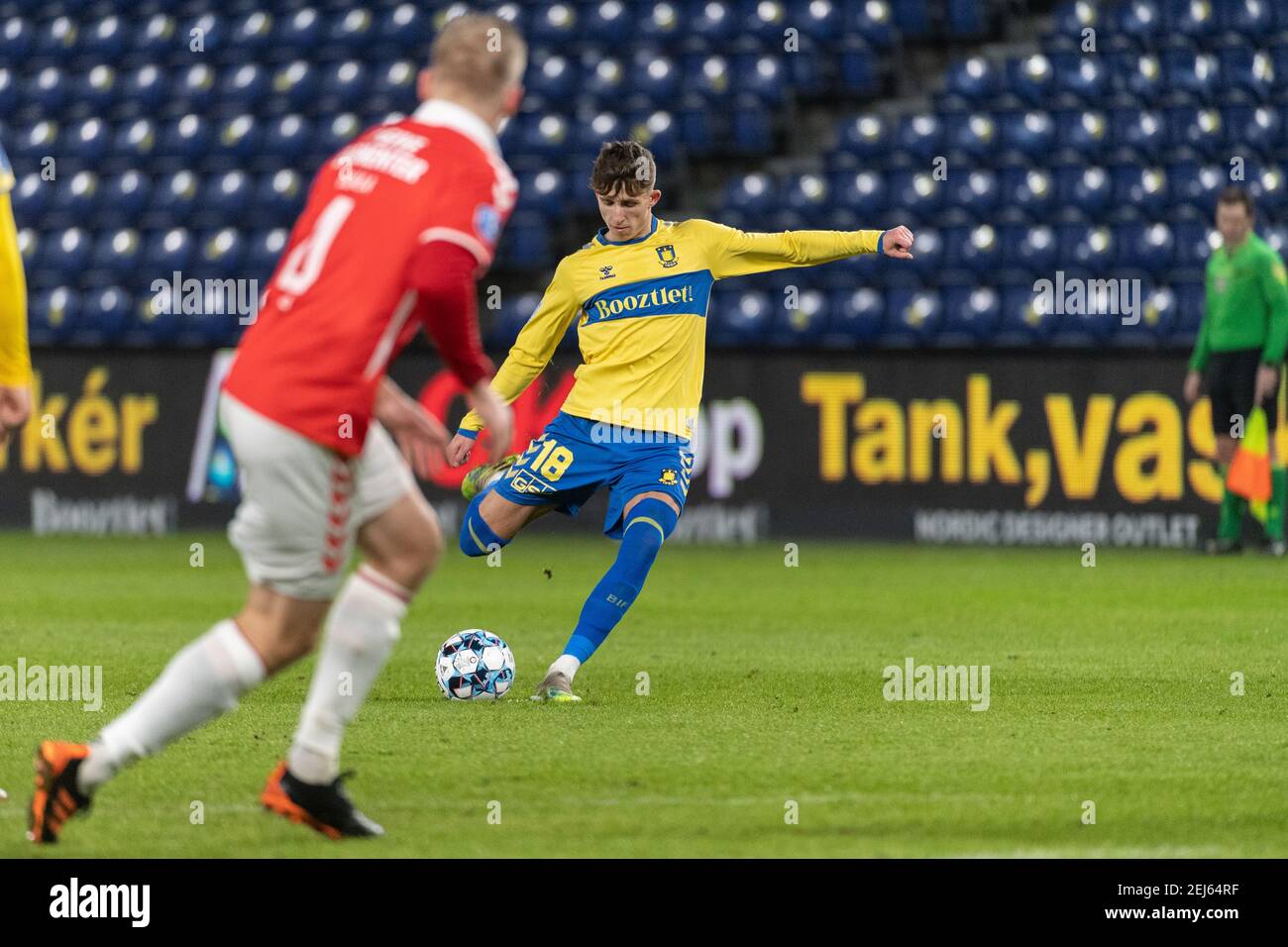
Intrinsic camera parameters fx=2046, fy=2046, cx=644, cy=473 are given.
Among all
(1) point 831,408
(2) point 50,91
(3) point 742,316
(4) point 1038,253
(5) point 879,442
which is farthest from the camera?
(2) point 50,91

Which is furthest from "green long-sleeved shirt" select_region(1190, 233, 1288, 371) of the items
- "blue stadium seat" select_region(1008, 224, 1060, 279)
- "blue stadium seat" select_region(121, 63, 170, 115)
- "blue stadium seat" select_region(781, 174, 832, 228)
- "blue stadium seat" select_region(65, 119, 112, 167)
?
"blue stadium seat" select_region(65, 119, 112, 167)

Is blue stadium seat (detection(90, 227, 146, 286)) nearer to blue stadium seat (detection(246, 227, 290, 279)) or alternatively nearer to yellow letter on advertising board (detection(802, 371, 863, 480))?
blue stadium seat (detection(246, 227, 290, 279))

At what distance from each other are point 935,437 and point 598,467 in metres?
8.06

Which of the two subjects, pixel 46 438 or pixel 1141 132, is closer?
pixel 46 438

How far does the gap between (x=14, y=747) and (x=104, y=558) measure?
8551mm

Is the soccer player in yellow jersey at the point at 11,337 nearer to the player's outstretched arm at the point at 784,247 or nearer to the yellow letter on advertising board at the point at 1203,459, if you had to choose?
the player's outstretched arm at the point at 784,247

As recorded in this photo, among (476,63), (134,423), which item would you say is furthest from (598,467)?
(134,423)

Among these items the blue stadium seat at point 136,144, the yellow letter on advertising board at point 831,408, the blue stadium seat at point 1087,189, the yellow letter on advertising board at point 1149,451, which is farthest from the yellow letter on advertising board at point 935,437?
the blue stadium seat at point 136,144

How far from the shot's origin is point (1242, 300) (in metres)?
14.5

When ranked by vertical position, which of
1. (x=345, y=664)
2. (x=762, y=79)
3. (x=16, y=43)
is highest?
(x=16, y=43)

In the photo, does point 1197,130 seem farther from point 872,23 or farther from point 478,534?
point 478,534

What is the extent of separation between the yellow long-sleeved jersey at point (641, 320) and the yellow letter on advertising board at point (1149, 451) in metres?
7.67

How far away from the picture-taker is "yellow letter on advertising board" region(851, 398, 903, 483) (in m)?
15.9

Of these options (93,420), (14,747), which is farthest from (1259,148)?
(14,747)
